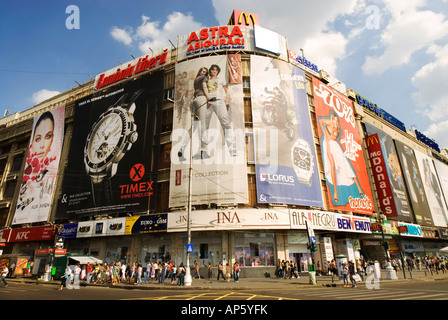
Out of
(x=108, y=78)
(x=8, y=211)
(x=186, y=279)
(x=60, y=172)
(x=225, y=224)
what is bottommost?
(x=186, y=279)

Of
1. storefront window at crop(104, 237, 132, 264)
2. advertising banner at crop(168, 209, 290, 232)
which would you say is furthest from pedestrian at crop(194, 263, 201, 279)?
storefront window at crop(104, 237, 132, 264)

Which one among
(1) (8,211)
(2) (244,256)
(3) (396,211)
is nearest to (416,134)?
(3) (396,211)

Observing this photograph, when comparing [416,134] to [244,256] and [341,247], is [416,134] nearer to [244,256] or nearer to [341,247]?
[341,247]

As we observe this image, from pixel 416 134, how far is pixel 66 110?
7431cm

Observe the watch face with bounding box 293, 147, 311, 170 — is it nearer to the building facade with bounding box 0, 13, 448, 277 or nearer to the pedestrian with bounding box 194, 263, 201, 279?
the building facade with bounding box 0, 13, 448, 277

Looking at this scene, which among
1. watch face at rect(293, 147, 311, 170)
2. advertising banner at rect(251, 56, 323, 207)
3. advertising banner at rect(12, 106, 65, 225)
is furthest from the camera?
advertising banner at rect(12, 106, 65, 225)

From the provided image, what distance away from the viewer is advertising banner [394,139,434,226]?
44.8 metres

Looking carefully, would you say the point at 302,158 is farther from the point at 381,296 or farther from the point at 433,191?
the point at 433,191

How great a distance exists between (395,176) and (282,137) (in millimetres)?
25814

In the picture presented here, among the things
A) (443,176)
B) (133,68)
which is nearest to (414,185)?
(443,176)

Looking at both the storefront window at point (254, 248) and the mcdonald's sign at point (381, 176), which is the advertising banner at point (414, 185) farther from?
the storefront window at point (254, 248)

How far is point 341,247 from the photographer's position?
32688 millimetres

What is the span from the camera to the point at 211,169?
27.9 m

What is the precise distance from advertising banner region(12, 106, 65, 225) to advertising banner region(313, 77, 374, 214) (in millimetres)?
37660
